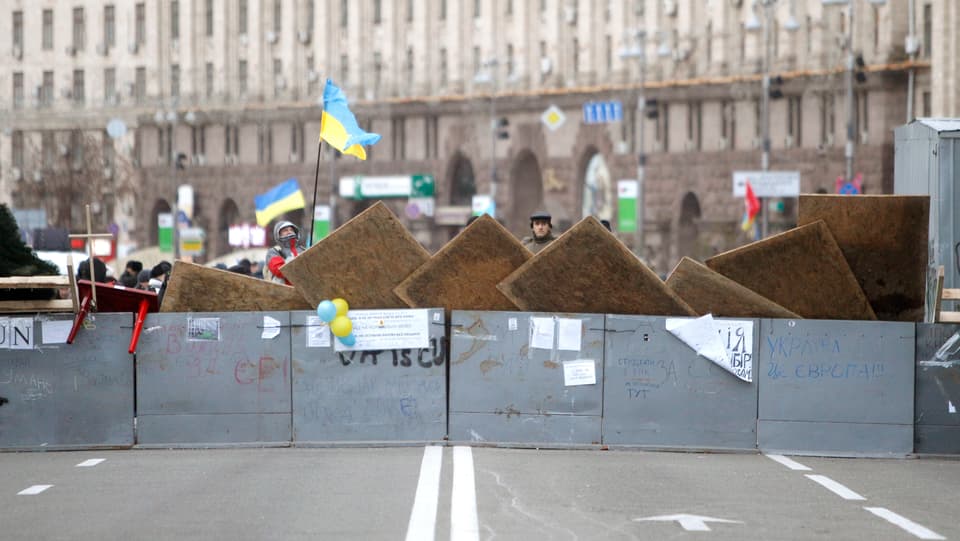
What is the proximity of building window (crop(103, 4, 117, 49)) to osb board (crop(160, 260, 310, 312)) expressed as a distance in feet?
248

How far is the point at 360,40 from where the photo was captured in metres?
89.7

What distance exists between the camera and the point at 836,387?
1684cm

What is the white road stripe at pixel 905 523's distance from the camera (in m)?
11.3

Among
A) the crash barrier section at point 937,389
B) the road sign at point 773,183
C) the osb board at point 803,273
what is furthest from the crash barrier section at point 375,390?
the road sign at point 773,183

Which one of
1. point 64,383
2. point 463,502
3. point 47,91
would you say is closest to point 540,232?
point 64,383

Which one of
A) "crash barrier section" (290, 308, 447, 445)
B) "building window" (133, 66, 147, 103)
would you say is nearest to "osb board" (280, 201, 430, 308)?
"crash barrier section" (290, 308, 447, 445)

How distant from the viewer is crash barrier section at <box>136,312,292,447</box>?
16.9 metres

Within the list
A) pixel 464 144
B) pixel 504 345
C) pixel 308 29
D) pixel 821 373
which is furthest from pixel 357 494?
pixel 308 29

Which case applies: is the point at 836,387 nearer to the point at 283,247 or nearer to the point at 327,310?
the point at 327,310

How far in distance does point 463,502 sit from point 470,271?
505 centimetres

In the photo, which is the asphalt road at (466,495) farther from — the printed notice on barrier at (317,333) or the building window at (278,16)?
the building window at (278,16)

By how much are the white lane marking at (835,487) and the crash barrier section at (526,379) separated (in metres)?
2.61

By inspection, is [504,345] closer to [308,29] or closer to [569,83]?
[569,83]

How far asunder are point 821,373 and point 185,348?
5.74 m
